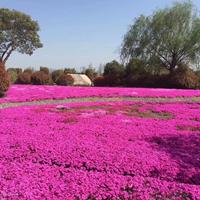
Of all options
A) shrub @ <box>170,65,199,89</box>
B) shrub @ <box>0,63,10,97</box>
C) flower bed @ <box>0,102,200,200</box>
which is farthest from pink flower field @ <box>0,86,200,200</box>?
shrub @ <box>170,65,199,89</box>

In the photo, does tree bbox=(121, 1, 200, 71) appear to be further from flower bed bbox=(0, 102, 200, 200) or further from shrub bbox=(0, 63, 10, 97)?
flower bed bbox=(0, 102, 200, 200)

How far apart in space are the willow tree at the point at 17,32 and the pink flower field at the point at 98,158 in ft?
159

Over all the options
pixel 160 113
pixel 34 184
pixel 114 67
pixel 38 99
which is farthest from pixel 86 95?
pixel 114 67

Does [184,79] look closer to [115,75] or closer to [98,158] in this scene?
[115,75]

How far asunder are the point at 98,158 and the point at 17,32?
5537 cm

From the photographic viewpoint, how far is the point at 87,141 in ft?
31.9

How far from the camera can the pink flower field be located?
6371 mm

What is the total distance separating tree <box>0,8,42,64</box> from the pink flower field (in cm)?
4833

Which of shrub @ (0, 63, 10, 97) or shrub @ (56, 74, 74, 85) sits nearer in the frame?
shrub @ (0, 63, 10, 97)

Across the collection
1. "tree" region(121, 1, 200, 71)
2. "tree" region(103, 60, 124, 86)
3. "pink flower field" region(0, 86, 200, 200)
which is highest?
"tree" region(121, 1, 200, 71)

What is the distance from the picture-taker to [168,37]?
42031mm

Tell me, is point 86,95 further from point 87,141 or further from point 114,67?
point 114,67

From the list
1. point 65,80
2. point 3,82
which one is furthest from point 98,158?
point 65,80

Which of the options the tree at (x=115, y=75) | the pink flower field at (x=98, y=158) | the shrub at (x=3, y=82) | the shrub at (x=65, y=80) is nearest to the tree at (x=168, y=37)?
the tree at (x=115, y=75)
